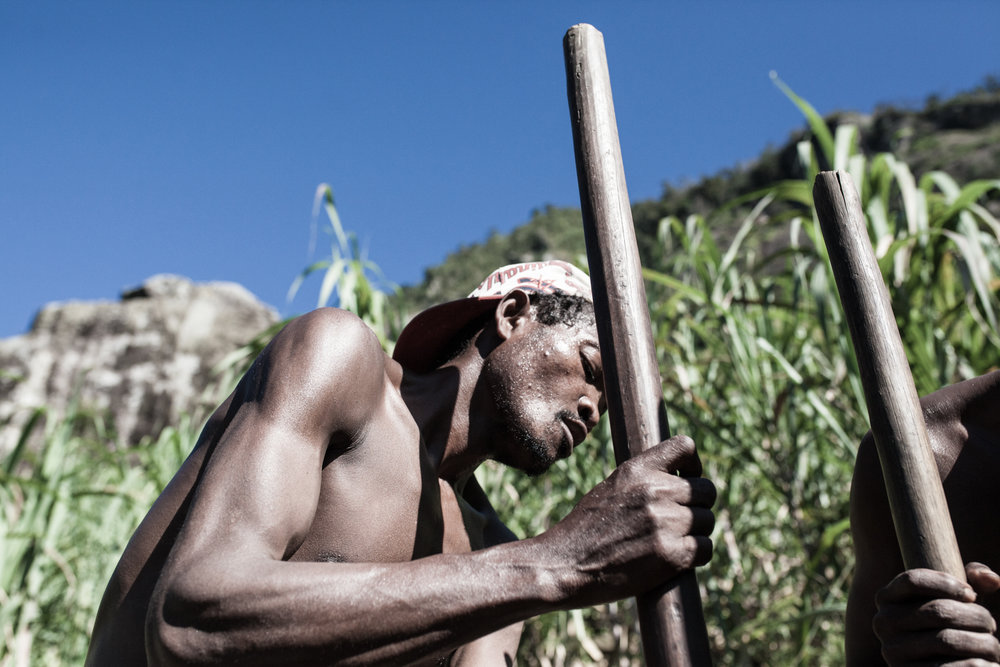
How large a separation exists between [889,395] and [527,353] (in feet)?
2.19

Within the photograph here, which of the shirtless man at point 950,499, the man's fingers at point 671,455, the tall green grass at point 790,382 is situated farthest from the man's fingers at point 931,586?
the tall green grass at point 790,382

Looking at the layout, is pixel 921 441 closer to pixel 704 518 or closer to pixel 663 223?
pixel 704 518

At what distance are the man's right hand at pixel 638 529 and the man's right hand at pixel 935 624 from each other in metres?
0.22

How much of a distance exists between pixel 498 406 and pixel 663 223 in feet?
5.15

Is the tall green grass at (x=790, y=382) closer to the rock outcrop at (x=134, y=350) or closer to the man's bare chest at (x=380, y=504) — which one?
the man's bare chest at (x=380, y=504)

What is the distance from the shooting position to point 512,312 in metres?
1.63

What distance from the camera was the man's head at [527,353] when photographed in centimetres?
152

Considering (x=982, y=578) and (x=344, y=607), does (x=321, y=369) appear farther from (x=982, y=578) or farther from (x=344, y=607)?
(x=982, y=578)

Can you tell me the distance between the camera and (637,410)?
1.13m

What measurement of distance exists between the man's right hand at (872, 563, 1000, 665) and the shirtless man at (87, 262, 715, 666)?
224 millimetres

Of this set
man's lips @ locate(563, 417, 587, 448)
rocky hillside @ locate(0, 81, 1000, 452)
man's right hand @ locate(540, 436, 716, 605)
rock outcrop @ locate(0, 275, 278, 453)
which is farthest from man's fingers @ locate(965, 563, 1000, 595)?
rock outcrop @ locate(0, 275, 278, 453)

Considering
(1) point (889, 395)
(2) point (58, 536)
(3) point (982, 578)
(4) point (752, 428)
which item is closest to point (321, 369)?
(1) point (889, 395)

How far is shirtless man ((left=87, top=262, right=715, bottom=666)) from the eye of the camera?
97 cm

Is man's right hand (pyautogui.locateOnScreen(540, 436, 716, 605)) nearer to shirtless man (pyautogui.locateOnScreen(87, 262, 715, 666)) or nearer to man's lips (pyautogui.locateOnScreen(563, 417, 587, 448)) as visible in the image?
shirtless man (pyautogui.locateOnScreen(87, 262, 715, 666))
